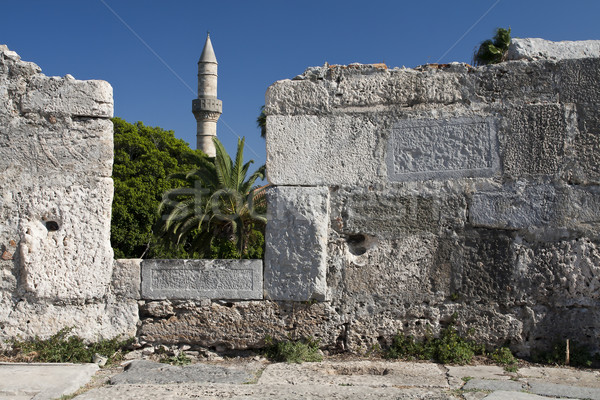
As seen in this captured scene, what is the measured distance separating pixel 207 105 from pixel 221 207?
1775cm

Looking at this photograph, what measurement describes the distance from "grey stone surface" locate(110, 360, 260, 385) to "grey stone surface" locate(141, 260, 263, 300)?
0.53m

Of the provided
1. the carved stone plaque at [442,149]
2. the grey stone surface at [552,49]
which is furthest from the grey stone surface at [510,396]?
the grey stone surface at [552,49]

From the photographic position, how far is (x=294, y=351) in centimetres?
403

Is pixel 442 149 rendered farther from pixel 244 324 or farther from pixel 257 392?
pixel 257 392

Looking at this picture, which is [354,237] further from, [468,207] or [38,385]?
[38,385]

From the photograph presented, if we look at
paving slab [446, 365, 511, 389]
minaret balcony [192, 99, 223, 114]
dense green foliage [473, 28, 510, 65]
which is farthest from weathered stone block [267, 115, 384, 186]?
minaret balcony [192, 99, 223, 114]

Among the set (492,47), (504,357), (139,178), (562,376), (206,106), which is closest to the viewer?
(562,376)

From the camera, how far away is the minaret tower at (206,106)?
30781mm

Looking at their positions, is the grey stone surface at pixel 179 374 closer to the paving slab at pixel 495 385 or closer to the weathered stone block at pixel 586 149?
the paving slab at pixel 495 385

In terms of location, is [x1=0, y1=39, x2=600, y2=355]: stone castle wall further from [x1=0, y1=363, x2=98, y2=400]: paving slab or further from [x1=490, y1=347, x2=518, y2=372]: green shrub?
[x1=0, y1=363, x2=98, y2=400]: paving slab

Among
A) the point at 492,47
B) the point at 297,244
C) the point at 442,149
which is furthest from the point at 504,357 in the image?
the point at 492,47

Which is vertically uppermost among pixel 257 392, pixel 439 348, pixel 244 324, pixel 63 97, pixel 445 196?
pixel 63 97

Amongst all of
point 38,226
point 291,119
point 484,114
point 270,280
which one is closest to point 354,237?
point 270,280

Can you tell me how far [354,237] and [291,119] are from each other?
995 mm
